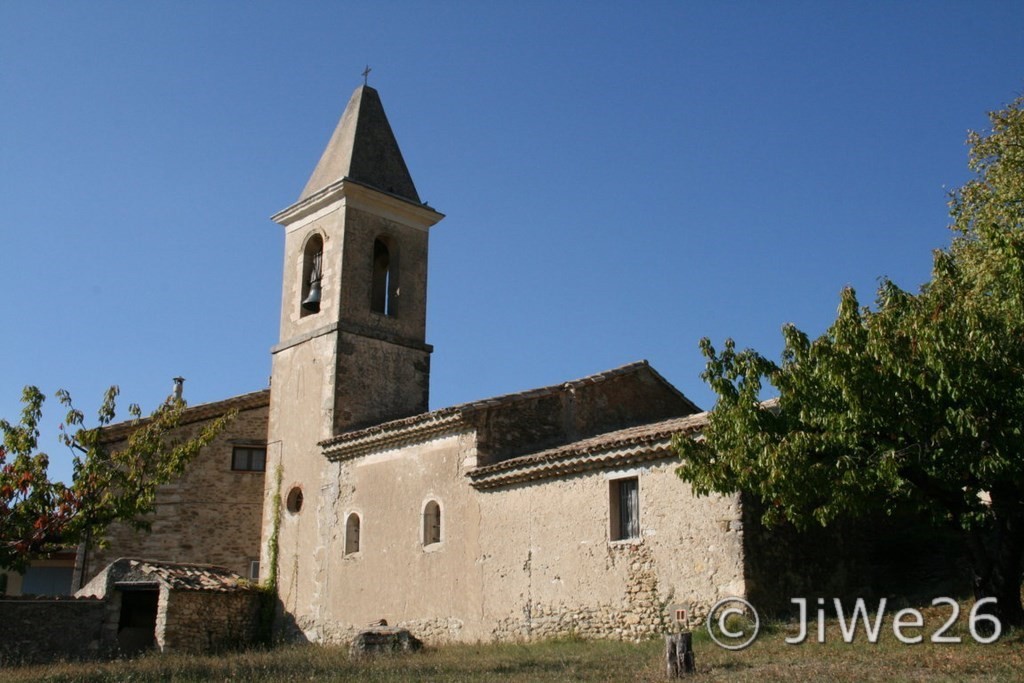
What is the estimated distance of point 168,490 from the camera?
2488cm

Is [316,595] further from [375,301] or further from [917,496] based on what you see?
[917,496]

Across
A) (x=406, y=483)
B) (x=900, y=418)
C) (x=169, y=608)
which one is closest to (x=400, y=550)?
(x=406, y=483)

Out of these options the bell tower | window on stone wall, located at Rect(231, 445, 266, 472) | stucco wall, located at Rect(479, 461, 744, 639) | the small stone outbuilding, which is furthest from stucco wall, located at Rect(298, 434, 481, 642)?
window on stone wall, located at Rect(231, 445, 266, 472)

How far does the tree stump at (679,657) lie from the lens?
1226 centimetres

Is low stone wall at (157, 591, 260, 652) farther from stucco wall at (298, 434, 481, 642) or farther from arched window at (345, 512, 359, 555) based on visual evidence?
arched window at (345, 512, 359, 555)

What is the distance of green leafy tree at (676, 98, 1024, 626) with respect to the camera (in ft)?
39.5

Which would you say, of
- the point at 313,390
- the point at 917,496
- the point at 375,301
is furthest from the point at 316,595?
the point at 917,496

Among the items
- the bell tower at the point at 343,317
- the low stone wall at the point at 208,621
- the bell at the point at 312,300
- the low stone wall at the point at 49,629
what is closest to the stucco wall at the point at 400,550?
the bell tower at the point at 343,317

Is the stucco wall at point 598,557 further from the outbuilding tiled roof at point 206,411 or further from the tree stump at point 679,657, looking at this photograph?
the outbuilding tiled roof at point 206,411

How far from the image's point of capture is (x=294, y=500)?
24281 mm

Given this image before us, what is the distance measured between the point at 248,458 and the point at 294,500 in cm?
258

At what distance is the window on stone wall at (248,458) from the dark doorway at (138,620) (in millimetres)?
4148

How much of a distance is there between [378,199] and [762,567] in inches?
534

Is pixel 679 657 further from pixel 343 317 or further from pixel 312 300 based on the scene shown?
pixel 312 300
